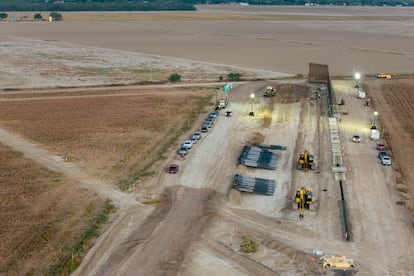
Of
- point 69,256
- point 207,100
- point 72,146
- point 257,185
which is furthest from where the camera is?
point 207,100

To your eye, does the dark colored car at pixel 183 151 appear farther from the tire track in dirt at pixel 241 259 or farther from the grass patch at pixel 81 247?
the tire track in dirt at pixel 241 259

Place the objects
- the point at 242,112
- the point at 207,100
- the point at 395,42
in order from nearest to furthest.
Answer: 1. the point at 242,112
2. the point at 207,100
3. the point at 395,42

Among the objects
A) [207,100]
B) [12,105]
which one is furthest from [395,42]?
[12,105]

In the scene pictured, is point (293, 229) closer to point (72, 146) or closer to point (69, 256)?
point (69, 256)

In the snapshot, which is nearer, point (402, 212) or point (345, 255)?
point (345, 255)

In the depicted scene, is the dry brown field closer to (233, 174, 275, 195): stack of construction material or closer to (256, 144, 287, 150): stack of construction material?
(233, 174, 275, 195): stack of construction material

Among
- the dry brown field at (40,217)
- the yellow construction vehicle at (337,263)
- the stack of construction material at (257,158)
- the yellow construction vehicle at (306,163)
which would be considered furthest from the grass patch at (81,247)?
the yellow construction vehicle at (306,163)

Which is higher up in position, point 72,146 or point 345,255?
point 72,146
